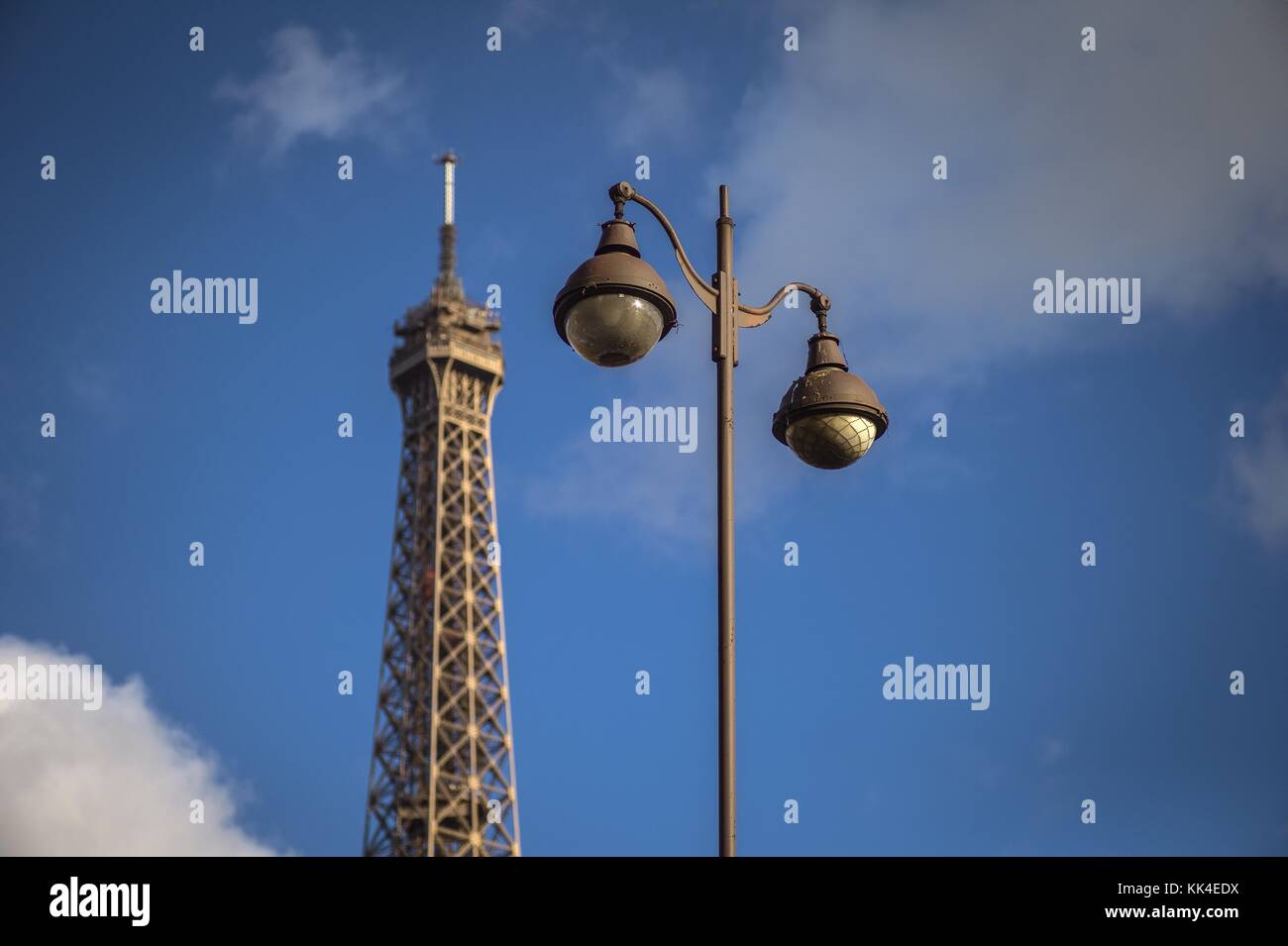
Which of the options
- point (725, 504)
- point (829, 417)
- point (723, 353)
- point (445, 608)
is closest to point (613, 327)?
point (723, 353)

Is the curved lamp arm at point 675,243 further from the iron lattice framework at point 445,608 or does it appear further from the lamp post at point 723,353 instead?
the iron lattice framework at point 445,608

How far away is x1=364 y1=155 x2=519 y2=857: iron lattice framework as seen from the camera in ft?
241

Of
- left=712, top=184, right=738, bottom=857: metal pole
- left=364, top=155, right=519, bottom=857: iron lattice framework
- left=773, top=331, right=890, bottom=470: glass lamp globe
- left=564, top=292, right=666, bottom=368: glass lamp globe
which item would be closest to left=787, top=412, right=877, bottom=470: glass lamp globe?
left=773, top=331, right=890, bottom=470: glass lamp globe

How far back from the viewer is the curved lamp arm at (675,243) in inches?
523

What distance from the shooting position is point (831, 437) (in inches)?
552

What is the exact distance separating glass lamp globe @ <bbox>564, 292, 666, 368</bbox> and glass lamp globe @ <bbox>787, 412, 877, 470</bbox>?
1.56 metres

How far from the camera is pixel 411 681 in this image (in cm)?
7625

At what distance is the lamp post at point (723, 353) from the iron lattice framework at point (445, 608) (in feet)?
194

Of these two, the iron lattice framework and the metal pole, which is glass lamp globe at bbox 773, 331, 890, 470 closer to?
the metal pole
